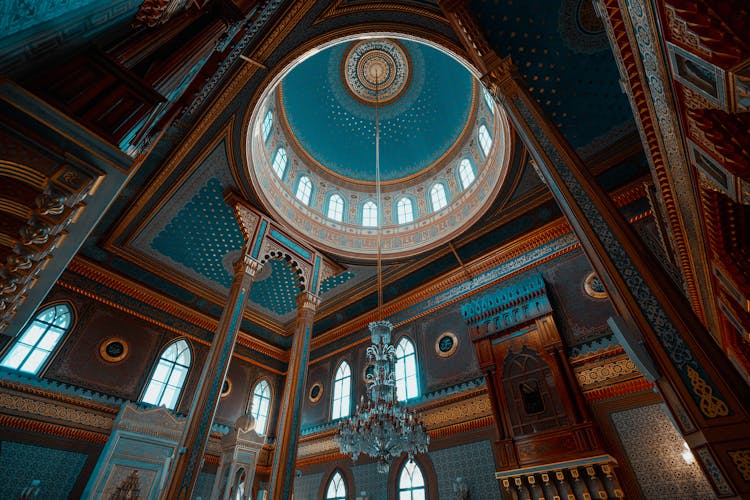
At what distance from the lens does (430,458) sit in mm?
8352

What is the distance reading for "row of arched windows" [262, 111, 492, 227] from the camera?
10625 millimetres

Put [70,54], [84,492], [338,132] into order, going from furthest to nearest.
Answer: [338,132] < [84,492] < [70,54]

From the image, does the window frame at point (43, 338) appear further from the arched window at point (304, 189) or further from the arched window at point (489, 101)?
the arched window at point (489, 101)

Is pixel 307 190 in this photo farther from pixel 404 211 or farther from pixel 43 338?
pixel 43 338

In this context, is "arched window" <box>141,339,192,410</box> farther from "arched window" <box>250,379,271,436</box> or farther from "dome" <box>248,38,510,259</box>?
"dome" <box>248,38,510,259</box>

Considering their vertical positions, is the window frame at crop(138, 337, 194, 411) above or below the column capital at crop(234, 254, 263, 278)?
below

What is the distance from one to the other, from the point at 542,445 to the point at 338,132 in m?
11.0

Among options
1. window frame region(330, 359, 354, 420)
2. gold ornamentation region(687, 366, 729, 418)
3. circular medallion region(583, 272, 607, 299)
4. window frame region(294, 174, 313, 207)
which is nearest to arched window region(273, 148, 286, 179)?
window frame region(294, 174, 313, 207)

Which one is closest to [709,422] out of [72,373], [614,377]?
[614,377]

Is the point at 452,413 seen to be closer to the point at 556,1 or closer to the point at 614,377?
the point at 614,377

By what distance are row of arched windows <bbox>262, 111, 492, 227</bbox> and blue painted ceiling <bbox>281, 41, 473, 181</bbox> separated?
1020 mm

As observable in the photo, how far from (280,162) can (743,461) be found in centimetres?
1144

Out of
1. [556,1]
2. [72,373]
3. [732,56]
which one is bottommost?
[732,56]

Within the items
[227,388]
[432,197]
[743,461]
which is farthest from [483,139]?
[227,388]
